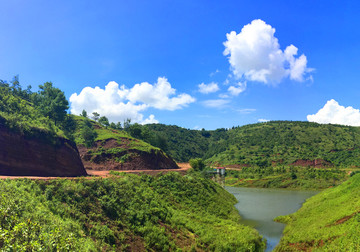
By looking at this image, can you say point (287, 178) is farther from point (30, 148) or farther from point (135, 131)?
point (30, 148)

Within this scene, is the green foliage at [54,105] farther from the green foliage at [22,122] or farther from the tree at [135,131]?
the tree at [135,131]

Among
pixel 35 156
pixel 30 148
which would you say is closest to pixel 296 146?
pixel 35 156

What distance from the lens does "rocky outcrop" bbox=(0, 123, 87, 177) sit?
30.2 m

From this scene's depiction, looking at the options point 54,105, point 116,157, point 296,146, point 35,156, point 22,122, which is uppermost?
point 54,105

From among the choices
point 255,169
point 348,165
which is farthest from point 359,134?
point 255,169

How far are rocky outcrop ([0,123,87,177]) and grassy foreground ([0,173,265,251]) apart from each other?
11255 millimetres

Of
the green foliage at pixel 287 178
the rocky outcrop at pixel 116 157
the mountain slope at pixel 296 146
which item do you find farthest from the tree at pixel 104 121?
the mountain slope at pixel 296 146

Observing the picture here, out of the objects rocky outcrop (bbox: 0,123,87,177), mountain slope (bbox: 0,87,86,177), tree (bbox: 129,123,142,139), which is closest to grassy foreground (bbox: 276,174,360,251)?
rocky outcrop (bbox: 0,123,87,177)

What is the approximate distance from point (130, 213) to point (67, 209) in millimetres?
7384

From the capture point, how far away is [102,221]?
22.5 m

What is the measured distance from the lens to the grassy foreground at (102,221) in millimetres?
14906

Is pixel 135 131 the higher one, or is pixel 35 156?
pixel 135 131

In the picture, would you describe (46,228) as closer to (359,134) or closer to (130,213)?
(130,213)

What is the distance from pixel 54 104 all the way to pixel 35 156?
3537cm
